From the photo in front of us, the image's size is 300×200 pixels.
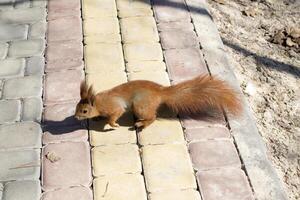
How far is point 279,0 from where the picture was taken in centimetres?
556

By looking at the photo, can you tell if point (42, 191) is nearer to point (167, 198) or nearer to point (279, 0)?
point (167, 198)

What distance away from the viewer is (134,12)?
17.0 ft

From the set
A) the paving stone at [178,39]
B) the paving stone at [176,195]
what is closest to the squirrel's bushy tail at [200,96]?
the paving stone at [176,195]

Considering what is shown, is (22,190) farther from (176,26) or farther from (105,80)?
(176,26)

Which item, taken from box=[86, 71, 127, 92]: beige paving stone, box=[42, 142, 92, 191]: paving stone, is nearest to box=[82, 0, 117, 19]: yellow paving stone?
box=[86, 71, 127, 92]: beige paving stone

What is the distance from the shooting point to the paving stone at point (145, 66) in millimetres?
4465

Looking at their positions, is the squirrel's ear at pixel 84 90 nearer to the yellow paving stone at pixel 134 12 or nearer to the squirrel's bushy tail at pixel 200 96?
the squirrel's bushy tail at pixel 200 96

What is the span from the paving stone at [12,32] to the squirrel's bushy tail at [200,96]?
71.2 inches

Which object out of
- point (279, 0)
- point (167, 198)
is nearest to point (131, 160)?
point (167, 198)

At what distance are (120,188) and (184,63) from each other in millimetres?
1454

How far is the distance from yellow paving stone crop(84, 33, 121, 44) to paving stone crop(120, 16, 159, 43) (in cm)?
6

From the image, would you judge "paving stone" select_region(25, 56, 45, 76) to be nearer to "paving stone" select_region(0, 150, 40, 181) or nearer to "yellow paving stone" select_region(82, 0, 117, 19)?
"yellow paving stone" select_region(82, 0, 117, 19)

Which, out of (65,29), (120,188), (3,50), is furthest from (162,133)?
(3,50)

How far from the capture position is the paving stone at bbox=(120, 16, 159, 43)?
483cm
